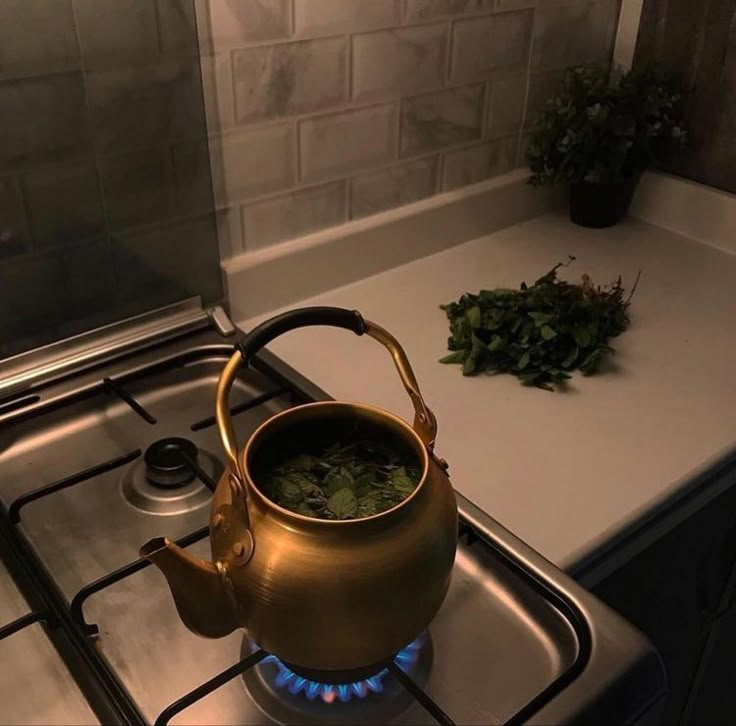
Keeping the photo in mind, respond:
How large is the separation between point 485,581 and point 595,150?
791 millimetres

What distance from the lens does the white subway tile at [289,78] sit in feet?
3.26

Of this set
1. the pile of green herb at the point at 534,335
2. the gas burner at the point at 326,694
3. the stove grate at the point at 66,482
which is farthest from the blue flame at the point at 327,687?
the pile of green herb at the point at 534,335

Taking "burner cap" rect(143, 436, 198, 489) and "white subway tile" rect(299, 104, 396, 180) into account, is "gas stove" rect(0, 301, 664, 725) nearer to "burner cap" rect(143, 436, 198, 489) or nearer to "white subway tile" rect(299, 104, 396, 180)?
"burner cap" rect(143, 436, 198, 489)

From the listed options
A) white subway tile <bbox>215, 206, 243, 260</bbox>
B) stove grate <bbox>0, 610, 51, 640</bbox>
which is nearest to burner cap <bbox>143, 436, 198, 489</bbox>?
stove grate <bbox>0, 610, 51, 640</bbox>

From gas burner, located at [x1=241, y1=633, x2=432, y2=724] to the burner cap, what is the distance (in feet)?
0.72

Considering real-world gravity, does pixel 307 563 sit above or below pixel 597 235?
above

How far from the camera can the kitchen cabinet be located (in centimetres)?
88

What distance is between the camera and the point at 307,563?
0.52 metres

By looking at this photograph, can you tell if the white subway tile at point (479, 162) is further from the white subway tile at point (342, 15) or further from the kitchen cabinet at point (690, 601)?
the kitchen cabinet at point (690, 601)

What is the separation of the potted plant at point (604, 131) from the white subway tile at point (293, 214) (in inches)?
14.0

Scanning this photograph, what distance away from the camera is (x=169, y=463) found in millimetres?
808

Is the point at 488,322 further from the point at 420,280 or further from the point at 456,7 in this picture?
the point at 456,7

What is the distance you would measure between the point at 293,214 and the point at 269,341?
547 mm

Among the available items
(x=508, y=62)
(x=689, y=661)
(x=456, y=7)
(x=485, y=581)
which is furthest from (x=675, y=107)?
(x=485, y=581)
